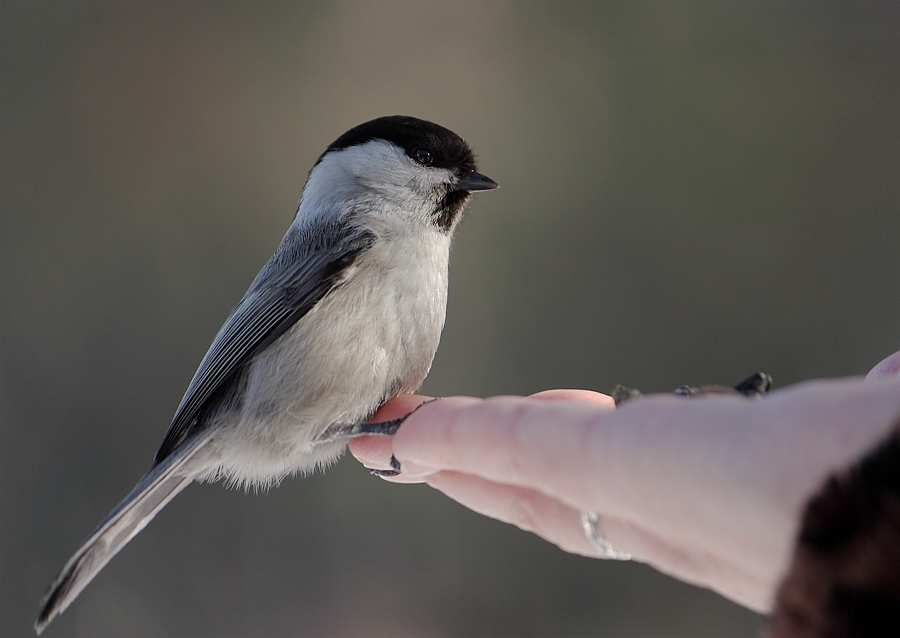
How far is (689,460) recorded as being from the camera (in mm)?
470

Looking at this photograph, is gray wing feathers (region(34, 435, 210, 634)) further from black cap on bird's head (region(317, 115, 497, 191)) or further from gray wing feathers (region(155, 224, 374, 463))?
black cap on bird's head (region(317, 115, 497, 191))

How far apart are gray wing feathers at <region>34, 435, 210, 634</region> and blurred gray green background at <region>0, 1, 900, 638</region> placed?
0.70 m

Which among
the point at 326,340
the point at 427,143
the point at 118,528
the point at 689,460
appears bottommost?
the point at 118,528

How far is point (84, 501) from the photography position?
162 centimetres

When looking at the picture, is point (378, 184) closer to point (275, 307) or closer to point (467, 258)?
point (275, 307)

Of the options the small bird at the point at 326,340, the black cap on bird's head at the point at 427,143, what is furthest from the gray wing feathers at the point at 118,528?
the black cap on bird's head at the point at 427,143

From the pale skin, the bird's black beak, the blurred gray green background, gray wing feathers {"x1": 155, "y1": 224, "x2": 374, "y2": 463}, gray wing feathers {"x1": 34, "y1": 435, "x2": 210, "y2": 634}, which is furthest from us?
the blurred gray green background

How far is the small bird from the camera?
967 mm

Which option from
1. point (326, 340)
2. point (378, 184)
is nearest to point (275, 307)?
point (326, 340)

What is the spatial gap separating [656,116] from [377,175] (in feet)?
4.51

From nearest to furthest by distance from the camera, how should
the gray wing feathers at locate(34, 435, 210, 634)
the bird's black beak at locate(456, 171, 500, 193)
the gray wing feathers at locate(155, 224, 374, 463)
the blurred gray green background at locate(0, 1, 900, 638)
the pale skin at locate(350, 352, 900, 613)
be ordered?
the pale skin at locate(350, 352, 900, 613) < the gray wing feathers at locate(34, 435, 210, 634) < the gray wing feathers at locate(155, 224, 374, 463) < the bird's black beak at locate(456, 171, 500, 193) < the blurred gray green background at locate(0, 1, 900, 638)

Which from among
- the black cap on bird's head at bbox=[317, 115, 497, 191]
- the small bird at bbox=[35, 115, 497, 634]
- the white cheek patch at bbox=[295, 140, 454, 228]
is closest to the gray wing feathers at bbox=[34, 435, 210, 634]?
the small bird at bbox=[35, 115, 497, 634]

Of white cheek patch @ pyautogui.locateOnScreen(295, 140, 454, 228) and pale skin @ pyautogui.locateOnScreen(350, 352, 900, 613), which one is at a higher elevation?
white cheek patch @ pyautogui.locateOnScreen(295, 140, 454, 228)

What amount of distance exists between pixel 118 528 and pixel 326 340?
37 centimetres
